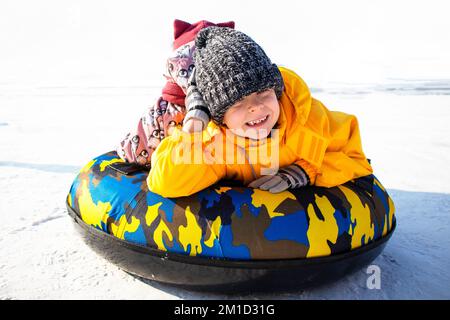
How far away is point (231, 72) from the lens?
76.7 inches

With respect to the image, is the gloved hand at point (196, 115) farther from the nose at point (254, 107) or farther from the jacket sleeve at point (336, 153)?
the jacket sleeve at point (336, 153)

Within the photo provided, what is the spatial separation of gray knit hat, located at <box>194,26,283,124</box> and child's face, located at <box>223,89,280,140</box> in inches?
1.5

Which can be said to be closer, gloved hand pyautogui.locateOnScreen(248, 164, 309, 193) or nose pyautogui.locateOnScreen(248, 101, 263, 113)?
nose pyautogui.locateOnScreen(248, 101, 263, 113)

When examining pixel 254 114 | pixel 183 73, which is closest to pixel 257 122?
pixel 254 114

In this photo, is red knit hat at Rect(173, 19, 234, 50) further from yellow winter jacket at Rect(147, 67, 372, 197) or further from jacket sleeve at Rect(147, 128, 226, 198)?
jacket sleeve at Rect(147, 128, 226, 198)

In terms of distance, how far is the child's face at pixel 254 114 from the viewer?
200 centimetres

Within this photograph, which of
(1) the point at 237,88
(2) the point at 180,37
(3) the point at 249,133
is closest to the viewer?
(1) the point at 237,88

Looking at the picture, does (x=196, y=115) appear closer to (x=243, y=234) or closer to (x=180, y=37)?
(x=243, y=234)

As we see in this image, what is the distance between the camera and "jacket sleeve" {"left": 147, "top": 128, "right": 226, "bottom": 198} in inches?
78.8

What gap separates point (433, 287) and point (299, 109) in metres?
1.19

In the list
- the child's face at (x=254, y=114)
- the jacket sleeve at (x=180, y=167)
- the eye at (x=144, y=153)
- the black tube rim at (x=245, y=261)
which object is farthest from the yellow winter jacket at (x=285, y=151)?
the eye at (x=144, y=153)

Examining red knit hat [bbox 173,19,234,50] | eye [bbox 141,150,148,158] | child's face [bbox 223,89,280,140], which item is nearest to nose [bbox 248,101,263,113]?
child's face [bbox 223,89,280,140]

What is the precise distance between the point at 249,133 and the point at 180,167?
0.37 meters
